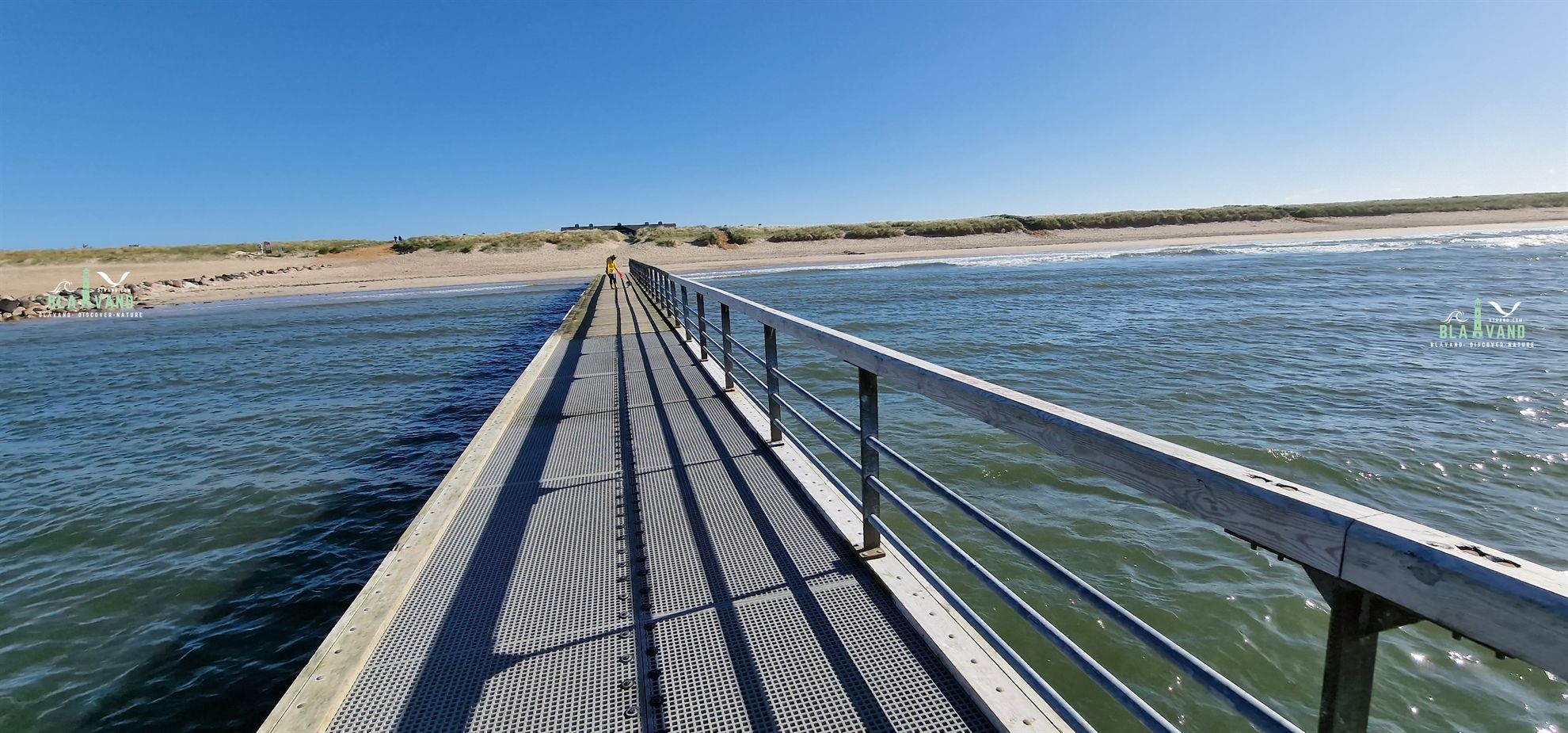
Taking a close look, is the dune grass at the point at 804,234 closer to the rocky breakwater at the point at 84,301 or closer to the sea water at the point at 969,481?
the rocky breakwater at the point at 84,301

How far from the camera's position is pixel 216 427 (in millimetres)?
8500

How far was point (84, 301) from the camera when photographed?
30.2 m

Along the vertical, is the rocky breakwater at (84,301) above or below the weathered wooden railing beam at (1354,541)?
below

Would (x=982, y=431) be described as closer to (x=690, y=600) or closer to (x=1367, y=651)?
(x=690, y=600)

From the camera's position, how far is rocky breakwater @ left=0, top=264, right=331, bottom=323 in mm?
27547

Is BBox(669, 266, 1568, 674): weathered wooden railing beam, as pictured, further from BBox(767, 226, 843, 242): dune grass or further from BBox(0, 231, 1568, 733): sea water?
BBox(767, 226, 843, 242): dune grass

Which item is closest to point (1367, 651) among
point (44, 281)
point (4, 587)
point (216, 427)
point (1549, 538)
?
point (1549, 538)

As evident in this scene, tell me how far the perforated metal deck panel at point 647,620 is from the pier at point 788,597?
0.01 meters

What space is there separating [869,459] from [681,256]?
48735mm

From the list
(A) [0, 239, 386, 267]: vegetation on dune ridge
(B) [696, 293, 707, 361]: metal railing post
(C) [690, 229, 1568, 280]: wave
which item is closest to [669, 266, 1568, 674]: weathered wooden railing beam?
(B) [696, 293, 707, 361]: metal railing post

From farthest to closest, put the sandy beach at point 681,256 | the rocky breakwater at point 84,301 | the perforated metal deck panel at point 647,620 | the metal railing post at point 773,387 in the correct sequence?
the sandy beach at point 681,256
the rocky breakwater at point 84,301
the metal railing post at point 773,387
the perforated metal deck panel at point 647,620

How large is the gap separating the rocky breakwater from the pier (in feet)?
117

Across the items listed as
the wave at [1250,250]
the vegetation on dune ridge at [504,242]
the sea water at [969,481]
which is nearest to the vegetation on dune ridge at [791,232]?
the vegetation on dune ridge at [504,242]

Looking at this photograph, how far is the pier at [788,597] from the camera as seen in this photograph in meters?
1.04
